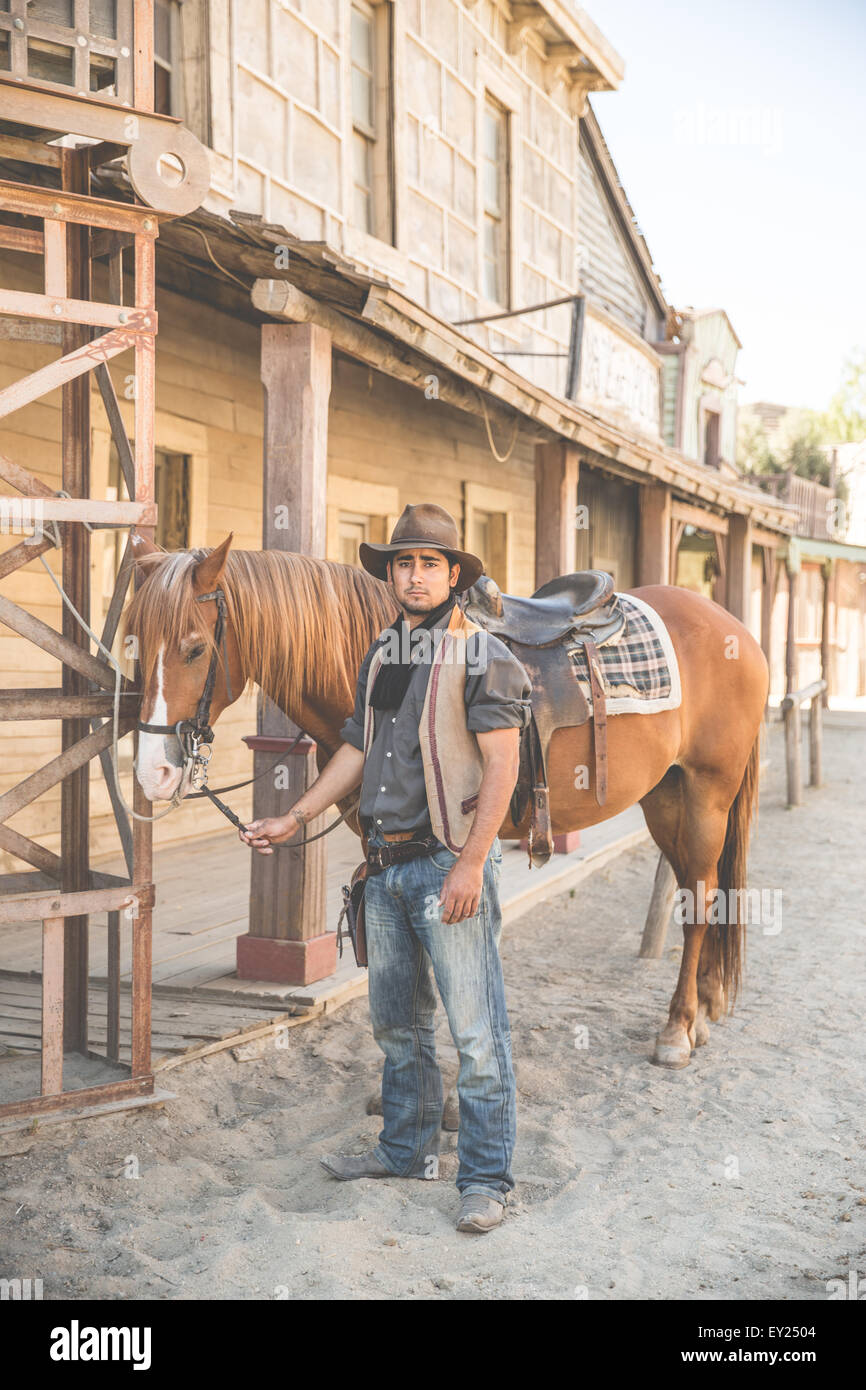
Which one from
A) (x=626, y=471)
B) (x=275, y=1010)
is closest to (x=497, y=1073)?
(x=275, y=1010)

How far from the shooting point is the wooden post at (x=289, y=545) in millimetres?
4582

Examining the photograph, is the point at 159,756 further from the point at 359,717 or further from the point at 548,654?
the point at 548,654

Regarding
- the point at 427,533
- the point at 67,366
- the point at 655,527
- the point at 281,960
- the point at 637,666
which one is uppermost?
the point at 655,527

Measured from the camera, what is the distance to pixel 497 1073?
3059 mm

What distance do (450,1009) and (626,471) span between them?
7369mm

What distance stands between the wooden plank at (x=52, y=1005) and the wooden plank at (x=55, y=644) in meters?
0.78

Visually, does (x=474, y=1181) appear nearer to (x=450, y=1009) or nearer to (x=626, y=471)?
(x=450, y=1009)

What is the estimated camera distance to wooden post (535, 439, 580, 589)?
8.06 metres

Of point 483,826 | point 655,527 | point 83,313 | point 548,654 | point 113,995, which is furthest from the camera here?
point 655,527

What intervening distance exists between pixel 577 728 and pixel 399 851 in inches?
49.6

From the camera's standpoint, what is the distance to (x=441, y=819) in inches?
118

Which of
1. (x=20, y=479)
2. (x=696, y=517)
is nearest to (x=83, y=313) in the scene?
(x=20, y=479)

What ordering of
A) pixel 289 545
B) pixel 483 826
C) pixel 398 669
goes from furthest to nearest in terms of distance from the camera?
pixel 289 545 < pixel 398 669 < pixel 483 826

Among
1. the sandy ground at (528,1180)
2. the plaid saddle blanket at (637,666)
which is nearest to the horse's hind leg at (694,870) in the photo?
the sandy ground at (528,1180)
